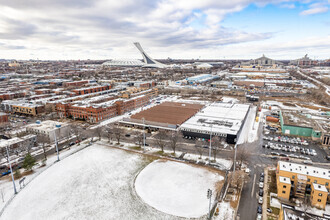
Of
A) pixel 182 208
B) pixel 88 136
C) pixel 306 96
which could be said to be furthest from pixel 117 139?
pixel 306 96

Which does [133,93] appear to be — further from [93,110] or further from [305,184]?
[305,184]

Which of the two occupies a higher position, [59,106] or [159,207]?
[59,106]

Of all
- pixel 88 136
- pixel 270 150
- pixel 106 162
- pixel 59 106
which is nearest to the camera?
pixel 106 162

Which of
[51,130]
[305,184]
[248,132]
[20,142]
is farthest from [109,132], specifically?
[305,184]

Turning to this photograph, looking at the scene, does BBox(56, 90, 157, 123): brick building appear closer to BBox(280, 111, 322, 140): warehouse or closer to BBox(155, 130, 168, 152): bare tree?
BBox(155, 130, 168, 152): bare tree

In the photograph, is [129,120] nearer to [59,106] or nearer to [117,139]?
[117,139]

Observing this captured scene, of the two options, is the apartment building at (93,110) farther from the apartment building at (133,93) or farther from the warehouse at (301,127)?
the warehouse at (301,127)
